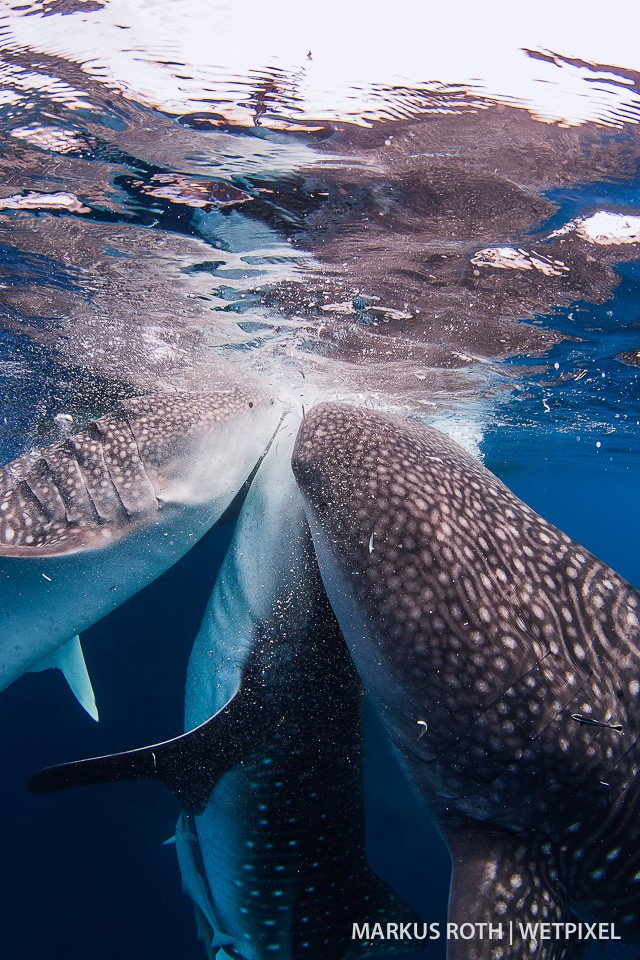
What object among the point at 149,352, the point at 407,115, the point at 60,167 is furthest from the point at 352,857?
the point at 149,352

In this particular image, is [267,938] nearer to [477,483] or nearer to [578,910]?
[578,910]

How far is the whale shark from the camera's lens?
10.5ft

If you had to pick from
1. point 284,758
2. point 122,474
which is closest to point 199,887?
point 284,758

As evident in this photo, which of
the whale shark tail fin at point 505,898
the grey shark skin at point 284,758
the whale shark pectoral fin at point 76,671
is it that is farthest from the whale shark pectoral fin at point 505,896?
the whale shark pectoral fin at point 76,671

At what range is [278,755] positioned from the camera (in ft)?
10.8

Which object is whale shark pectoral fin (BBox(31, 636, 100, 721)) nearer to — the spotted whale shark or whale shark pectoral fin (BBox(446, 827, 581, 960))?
the spotted whale shark

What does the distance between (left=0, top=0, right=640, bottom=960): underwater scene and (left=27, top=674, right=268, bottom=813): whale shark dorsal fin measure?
0.02m

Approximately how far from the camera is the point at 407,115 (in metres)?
3.45

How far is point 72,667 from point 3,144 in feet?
14.9

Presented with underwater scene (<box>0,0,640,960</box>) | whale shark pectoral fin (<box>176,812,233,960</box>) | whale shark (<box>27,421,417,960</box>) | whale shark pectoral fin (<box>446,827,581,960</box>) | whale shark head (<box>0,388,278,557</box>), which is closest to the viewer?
whale shark pectoral fin (<box>446,827,581,960</box>)

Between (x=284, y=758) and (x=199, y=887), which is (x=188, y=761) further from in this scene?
(x=199, y=887)

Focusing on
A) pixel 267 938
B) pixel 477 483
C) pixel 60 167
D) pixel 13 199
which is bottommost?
pixel 267 938

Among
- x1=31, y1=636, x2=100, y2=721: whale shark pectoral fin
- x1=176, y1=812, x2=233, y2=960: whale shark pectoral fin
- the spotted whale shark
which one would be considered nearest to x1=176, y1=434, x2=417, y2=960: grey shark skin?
x1=176, y1=812, x2=233, y2=960: whale shark pectoral fin

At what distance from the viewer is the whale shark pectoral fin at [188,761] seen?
2479mm
